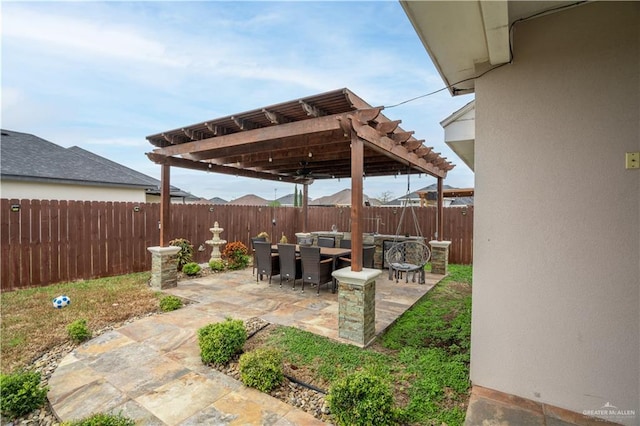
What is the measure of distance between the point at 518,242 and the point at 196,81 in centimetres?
1054

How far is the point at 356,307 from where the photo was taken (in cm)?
377

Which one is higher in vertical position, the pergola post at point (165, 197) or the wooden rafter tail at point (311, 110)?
the wooden rafter tail at point (311, 110)

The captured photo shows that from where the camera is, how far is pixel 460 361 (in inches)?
128

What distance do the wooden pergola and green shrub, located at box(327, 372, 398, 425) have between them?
1.82 metres

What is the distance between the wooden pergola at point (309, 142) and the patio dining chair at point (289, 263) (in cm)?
212

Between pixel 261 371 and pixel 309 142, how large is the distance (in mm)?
3574

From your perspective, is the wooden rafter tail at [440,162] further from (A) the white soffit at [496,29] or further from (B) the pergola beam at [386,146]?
(A) the white soffit at [496,29]

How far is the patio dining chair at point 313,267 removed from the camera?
586cm

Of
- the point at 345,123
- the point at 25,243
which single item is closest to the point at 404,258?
the point at 345,123

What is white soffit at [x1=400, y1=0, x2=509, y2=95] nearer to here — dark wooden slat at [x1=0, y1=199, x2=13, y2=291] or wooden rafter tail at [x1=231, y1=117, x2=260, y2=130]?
wooden rafter tail at [x1=231, y1=117, x2=260, y2=130]

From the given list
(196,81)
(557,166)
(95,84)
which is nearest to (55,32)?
(95,84)

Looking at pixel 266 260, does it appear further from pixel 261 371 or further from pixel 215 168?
pixel 261 371

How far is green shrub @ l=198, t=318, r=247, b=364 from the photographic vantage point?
126 inches

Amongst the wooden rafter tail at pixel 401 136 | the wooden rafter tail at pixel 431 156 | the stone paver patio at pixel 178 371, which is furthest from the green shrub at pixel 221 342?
the wooden rafter tail at pixel 431 156
